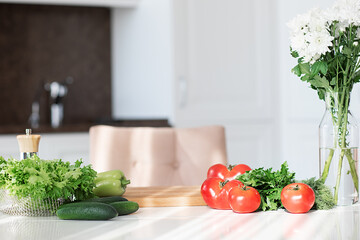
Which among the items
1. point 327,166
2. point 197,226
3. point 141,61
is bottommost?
point 197,226

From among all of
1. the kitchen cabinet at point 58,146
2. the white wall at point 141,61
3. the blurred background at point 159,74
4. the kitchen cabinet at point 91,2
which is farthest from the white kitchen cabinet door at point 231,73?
the kitchen cabinet at point 58,146

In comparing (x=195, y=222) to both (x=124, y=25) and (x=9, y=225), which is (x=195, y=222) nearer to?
(x=9, y=225)

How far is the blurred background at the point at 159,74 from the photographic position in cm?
339

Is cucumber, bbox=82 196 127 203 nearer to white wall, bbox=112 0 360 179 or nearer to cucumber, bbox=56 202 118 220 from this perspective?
cucumber, bbox=56 202 118 220

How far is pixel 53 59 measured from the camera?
12.8 feet

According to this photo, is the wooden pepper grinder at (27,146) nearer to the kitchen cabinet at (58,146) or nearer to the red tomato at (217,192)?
the red tomato at (217,192)

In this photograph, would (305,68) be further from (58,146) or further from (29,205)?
(58,146)

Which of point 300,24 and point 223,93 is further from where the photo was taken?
point 223,93

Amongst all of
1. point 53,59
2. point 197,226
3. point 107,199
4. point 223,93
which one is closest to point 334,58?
point 197,226

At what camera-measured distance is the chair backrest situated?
6.31ft

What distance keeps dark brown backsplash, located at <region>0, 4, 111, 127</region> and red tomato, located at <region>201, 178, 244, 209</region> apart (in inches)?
111

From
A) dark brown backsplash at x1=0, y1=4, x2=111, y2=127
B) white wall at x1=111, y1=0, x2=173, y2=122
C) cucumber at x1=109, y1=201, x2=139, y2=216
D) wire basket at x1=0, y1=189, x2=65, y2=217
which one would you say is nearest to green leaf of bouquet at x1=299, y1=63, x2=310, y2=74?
cucumber at x1=109, y1=201, x2=139, y2=216

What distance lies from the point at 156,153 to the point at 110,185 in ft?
2.01

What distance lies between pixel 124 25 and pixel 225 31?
0.89 m
